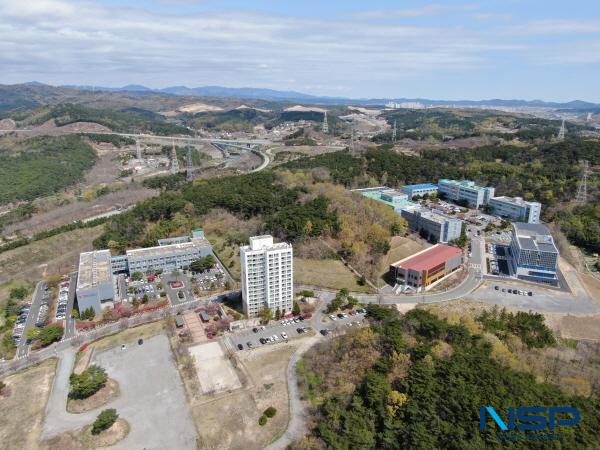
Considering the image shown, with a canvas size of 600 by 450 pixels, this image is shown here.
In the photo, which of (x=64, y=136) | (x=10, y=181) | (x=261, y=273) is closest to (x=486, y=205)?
(x=261, y=273)

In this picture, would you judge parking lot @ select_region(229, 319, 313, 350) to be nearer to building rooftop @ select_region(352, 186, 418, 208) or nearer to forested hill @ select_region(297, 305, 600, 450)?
forested hill @ select_region(297, 305, 600, 450)

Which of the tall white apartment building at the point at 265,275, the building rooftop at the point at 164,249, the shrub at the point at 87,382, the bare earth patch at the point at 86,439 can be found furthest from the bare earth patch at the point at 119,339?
the building rooftop at the point at 164,249

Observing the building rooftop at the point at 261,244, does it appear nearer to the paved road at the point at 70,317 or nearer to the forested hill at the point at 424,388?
the forested hill at the point at 424,388

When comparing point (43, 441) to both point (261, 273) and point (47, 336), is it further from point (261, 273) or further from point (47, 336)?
point (261, 273)

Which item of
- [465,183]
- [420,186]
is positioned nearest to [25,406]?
[420,186]

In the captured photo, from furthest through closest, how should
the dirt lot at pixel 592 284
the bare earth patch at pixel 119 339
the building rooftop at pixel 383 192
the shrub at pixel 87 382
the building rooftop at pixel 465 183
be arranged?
the building rooftop at pixel 465 183, the building rooftop at pixel 383 192, the dirt lot at pixel 592 284, the bare earth patch at pixel 119 339, the shrub at pixel 87 382

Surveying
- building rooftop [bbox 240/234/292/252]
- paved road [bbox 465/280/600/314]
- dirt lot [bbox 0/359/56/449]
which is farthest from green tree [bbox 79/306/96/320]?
paved road [bbox 465/280/600/314]

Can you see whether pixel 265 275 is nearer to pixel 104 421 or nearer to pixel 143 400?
pixel 143 400
